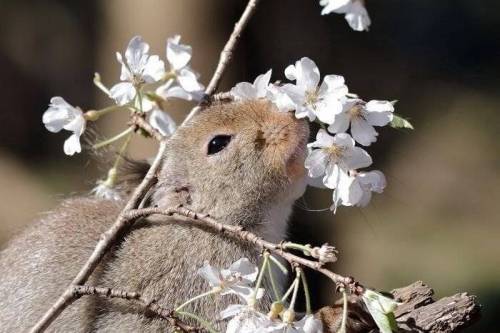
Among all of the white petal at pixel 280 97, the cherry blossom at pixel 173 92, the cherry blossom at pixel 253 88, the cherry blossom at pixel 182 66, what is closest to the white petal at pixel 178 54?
the cherry blossom at pixel 182 66

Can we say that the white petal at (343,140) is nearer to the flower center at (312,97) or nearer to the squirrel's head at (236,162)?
the flower center at (312,97)

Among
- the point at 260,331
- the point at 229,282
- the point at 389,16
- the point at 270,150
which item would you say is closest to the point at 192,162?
the point at 270,150

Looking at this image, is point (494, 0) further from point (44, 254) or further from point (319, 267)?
point (319, 267)

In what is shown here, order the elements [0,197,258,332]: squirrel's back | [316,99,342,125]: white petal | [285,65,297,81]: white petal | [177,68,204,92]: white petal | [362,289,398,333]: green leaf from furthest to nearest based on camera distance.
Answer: [0,197,258,332]: squirrel's back < [177,68,204,92]: white petal < [285,65,297,81]: white petal < [316,99,342,125]: white petal < [362,289,398,333]: green leaf

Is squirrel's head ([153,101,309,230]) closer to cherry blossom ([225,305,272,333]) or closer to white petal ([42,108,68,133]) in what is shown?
white petal ([42,108,68,133])

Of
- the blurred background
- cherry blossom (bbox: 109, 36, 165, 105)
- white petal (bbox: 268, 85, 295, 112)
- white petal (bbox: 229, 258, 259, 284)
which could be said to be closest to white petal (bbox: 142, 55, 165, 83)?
cherry blossom (bbox: 109, 36, 165, 105)

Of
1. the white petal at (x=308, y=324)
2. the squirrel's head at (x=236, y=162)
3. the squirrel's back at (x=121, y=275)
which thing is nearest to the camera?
the white petal at (x=308, y=324)
